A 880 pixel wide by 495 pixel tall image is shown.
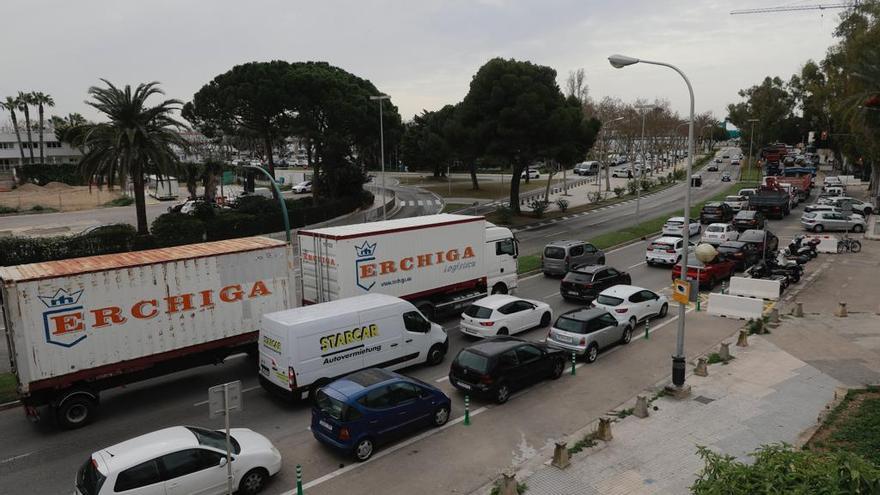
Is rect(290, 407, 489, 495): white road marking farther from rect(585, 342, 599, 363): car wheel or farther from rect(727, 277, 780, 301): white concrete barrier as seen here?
rect(727, 277, 780, 301): white concrete barrier

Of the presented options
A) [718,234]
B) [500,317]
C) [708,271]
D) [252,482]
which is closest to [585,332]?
[500,317]

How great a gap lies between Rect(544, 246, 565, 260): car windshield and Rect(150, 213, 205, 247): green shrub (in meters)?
22.2

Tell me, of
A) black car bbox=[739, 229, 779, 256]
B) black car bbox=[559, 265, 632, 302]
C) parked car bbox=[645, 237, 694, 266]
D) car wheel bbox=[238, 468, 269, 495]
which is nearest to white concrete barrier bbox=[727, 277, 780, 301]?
black car bbox=[559, 265, 632, 302]

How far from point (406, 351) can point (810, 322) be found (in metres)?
14.3

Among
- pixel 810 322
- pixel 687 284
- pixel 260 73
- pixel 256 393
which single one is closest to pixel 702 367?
pixel 687 284

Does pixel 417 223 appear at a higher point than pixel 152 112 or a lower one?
lower

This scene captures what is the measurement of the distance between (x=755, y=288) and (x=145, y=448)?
2256 centimetres

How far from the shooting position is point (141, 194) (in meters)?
35.1

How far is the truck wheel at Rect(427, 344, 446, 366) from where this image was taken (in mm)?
16578

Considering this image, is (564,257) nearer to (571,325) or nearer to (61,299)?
(571,325)

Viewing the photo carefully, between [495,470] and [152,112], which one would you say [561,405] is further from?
[152,112]

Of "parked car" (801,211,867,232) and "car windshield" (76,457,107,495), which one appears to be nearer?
"car windshield" (76,457,107,495)

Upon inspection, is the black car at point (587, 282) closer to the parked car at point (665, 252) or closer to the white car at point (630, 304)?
the white car at point (630, 304)

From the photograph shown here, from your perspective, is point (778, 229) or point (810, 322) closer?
point (810, 322)
